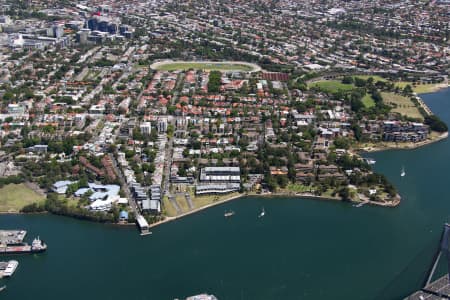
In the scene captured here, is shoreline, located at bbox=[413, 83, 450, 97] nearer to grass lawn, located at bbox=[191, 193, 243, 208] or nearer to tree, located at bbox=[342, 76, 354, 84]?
tree, located at bbox=[342, 76, 354, 84]

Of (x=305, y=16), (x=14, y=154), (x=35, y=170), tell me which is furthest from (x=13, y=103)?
(x=305, y=16)

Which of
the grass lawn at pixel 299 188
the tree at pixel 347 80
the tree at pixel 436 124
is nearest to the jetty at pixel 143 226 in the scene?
the grass lawn at pixel 299 188

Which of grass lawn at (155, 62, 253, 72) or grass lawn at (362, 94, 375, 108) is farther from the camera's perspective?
grass lawn at (155, 62, 253, 72)

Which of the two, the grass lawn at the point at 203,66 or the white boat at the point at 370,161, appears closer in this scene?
the white boat at the point at 370,161

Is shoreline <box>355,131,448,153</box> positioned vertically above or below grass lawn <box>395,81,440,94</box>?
below

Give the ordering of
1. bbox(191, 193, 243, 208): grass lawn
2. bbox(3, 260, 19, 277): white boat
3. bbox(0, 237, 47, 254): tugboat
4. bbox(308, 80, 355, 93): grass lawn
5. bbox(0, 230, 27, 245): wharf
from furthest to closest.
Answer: bbox(308, 80, 355, 93): grass lawn → bbox(191, 193, 243, 208): grass lawn → bbox(0, 230, 27, 245): wharf → bbox(0, 237, 47, 254): tugboat → bbox(3, 260, 19, 277): white boat

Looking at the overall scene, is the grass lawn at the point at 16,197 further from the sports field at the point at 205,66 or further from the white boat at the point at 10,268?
the sports field at the point at 205,66

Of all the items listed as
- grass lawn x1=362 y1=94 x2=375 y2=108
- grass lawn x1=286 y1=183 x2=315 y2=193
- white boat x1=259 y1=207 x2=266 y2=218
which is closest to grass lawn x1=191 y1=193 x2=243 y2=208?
white boat x1=259 y1=207 x2=266 y2=218
